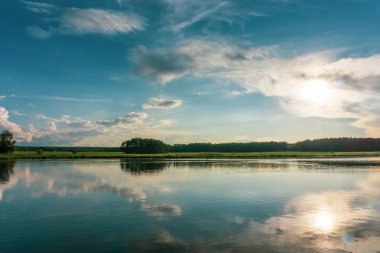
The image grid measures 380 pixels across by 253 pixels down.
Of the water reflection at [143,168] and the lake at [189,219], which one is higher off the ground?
the water reflection at [143,168]

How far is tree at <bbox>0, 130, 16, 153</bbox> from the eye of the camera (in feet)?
586

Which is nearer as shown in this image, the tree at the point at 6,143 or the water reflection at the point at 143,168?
the water reflection at the point at 143,168

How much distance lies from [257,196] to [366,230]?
16596mm

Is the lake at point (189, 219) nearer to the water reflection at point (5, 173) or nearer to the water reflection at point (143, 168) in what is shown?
the water reflection at point (5, 173)

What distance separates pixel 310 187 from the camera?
48406 mm

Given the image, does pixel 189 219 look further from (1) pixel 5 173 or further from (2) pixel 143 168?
(2) pixel 143 168

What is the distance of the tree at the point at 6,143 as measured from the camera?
178 m

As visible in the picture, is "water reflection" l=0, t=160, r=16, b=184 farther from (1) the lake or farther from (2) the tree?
(2) the tree

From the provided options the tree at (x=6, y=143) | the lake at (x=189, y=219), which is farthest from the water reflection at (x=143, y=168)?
the tree at (x=6, y=143)

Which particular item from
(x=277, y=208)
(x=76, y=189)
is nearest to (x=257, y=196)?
(x=277, y=208)

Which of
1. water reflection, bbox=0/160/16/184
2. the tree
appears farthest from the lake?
the tree

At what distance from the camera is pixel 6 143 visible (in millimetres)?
179250

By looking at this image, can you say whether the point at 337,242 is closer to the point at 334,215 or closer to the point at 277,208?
the point at 334,215

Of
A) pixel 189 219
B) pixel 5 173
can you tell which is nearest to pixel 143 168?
pixel 5 173
